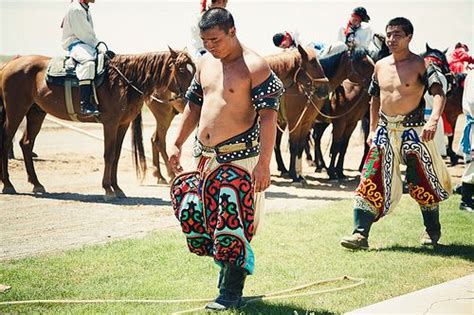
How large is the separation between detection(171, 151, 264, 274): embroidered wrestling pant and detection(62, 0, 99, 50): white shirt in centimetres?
586

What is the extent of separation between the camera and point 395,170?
7.48 metres

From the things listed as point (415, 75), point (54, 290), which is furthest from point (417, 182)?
point (54, 290)

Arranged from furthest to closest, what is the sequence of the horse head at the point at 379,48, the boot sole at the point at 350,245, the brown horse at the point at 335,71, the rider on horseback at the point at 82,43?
the brown horse at the point at 335,71, the horse head at the point at 379,48, the rider on horseback at the point at 82,43, the boot sole at the point at 350,245

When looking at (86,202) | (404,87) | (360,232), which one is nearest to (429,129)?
(404,87)

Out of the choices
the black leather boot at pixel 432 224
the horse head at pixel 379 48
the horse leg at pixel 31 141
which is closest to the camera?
the black leather boot at pixel 432 224

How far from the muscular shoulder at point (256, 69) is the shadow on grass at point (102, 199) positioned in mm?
5204

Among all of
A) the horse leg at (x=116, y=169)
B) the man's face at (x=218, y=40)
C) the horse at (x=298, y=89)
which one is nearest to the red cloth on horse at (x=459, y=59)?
the horse at (x=298, y=89)

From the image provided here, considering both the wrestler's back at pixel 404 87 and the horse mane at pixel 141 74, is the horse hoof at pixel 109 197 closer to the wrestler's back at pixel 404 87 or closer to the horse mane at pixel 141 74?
the horse mane at pixel 141 74

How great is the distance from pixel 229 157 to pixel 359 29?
9899 millimetres

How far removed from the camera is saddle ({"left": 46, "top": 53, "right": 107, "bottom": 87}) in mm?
10539

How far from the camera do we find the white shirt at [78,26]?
10.6 m

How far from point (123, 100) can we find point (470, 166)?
4995 millimetres

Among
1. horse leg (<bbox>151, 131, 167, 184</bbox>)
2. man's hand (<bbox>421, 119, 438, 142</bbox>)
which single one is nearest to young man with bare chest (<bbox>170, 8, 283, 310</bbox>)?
man's hand (<bbox>421, 119, 438, 142</bbox>)

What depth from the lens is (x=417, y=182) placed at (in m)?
7.51
